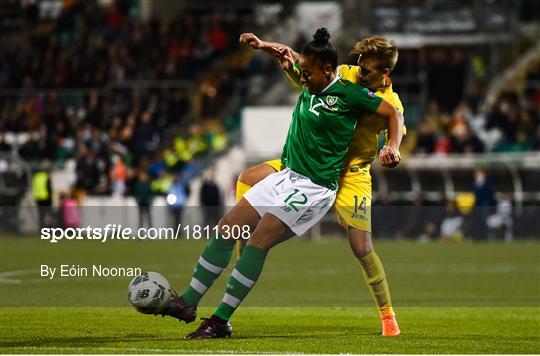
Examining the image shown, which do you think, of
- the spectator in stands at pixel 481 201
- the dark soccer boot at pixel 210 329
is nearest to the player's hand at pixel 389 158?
the dark soccer boot at pixel 210 329

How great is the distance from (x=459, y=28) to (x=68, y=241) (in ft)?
73.9

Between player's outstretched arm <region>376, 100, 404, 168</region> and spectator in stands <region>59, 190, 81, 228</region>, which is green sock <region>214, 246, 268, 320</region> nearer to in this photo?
player's outstretched arm <region>376, 100, 404, 168</region>

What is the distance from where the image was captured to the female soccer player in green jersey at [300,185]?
11.0 m

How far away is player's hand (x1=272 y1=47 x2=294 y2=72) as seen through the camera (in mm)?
11484

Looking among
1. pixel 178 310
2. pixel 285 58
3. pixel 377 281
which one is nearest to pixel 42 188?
pixel 377 281

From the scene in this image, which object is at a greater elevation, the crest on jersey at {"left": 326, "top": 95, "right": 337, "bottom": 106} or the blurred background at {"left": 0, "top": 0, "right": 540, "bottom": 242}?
the crest on jersey at {"left": 326, "top": 95, "right": 337, "bottom": 106}

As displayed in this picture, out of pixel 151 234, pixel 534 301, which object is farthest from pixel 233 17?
pixel 534 301

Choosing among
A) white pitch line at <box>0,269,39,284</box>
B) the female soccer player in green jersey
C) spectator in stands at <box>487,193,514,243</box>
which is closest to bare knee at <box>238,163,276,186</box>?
the female soccer player in green jersey

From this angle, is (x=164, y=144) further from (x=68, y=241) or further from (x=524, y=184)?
(x=68, y=241)

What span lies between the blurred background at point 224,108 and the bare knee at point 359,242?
43.2 ft

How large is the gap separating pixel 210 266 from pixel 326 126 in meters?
1.49

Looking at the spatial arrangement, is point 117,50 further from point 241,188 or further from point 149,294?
point 149,294

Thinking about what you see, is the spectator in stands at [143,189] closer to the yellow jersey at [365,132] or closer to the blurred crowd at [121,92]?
the blurred crowd at [121,92]

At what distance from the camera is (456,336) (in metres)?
12.2
